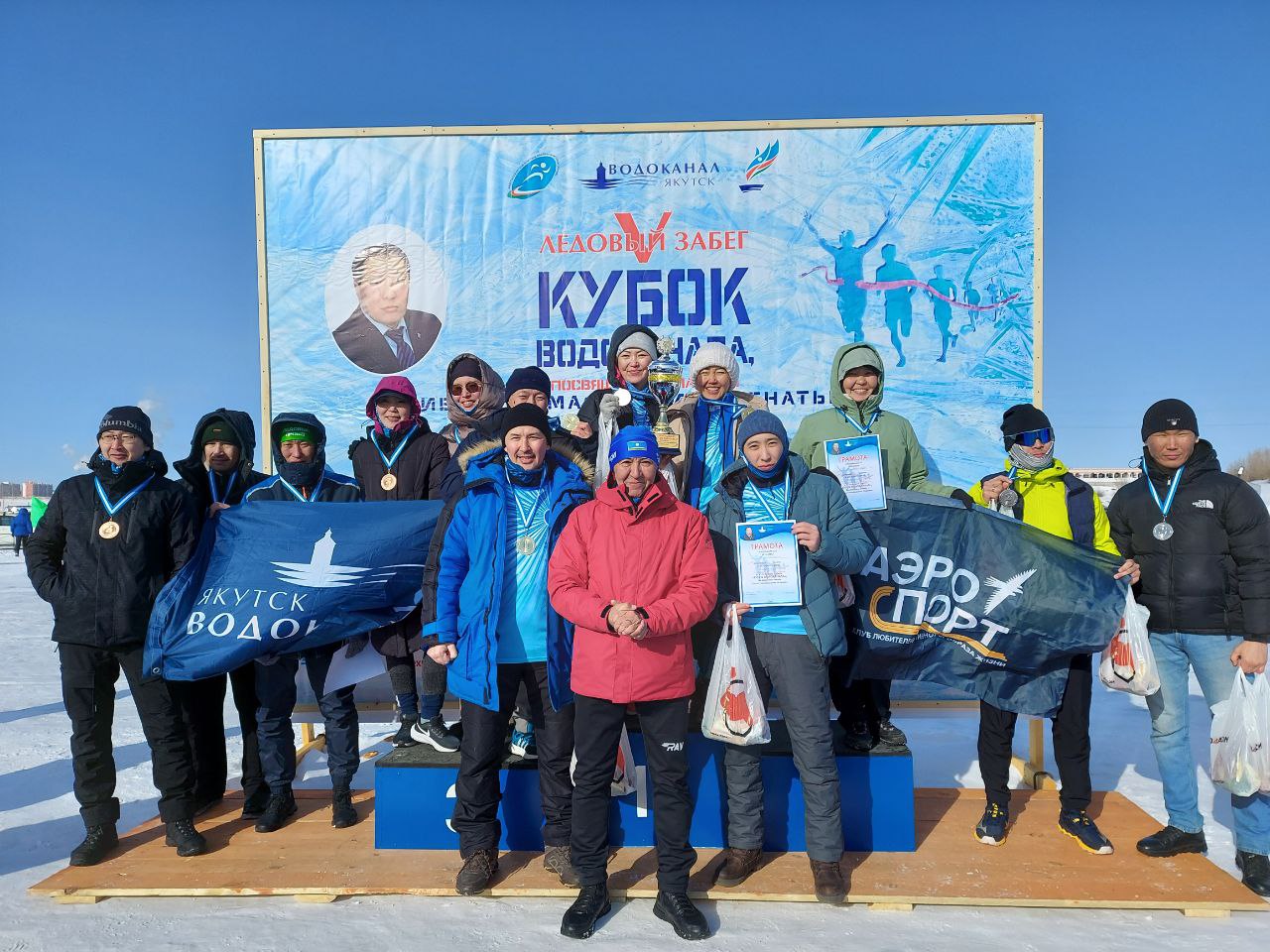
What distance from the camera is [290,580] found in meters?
4.24

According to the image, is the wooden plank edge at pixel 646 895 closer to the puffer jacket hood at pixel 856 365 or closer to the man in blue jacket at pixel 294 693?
the man in blue jacket at pixel 294 693

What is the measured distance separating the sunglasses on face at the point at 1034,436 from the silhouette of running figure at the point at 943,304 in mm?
1691

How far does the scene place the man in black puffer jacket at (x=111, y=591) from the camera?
388 centimetres

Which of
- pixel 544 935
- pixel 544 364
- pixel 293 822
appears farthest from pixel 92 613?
pixel 544 364

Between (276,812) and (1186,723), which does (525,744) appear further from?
(1186,723)

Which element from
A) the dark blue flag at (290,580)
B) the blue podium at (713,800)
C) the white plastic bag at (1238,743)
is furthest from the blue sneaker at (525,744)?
the white plastic bag at (1238,743)

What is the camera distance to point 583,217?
225 inches

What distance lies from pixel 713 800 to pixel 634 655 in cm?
128

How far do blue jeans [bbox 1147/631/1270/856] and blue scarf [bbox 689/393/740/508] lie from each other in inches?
95.8

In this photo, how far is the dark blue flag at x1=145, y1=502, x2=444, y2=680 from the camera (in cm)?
404

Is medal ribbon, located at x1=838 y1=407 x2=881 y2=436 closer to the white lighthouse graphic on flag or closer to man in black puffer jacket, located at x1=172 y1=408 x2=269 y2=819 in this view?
the white lighthouse graphic on flag

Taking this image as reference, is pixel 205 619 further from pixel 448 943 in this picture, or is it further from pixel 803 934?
pixel 803 934

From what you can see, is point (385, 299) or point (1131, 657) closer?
point (1131, 657)

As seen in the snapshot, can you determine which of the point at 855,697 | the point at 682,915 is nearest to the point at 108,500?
the point at 682,915
